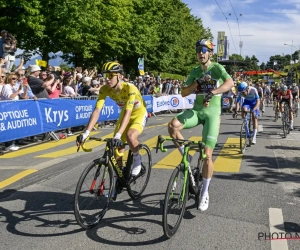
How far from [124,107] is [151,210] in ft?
4.58

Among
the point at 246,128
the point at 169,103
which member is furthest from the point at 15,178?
the point at 169,103

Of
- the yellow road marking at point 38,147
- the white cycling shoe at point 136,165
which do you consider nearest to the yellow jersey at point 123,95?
the white cycling shoe at point 136,165

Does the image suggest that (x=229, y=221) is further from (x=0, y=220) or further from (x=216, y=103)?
(x=0, y=220)

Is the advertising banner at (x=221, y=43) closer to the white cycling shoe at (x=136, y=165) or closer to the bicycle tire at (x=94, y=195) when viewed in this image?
the white cycling shoe at (x=136, y=165)

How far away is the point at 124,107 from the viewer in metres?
→ 5.40

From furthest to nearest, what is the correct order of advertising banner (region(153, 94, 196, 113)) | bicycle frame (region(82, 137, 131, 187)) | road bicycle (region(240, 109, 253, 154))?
advertising banner (region(153, 94, 196, 113))
road bicycle (region(240, 109, 253, 154))
bicycle frame (region(82, 137, 131, 187))

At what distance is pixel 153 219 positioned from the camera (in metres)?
4.99

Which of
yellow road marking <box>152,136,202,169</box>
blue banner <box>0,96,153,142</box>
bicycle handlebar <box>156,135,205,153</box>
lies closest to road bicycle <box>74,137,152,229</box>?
bicycle handlebar <box>156,135,205,153</box>

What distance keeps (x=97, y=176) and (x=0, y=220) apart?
1346 millimetres

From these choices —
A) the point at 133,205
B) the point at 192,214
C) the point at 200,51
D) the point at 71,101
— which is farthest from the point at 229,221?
the point at 71,101

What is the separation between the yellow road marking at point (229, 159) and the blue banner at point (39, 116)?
4915 mm

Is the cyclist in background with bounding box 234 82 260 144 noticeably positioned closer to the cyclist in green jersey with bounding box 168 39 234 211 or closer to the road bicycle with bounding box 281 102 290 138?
the road bicycle with bounding box 281 102 290 138

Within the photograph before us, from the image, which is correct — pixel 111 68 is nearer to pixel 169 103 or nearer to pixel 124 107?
pixel 124 107

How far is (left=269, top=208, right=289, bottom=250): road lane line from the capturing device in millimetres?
4227
